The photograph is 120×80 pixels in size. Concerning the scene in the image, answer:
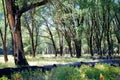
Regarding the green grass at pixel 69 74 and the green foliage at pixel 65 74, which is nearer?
the green foliage at pixel 65 74

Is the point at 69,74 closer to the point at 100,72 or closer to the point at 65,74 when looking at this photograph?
the point at 65,74

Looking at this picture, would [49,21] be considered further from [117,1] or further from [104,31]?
[117,1]

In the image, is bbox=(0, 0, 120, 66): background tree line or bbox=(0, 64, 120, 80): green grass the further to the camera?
bbox=(0, 0, 120, 66): background tree line

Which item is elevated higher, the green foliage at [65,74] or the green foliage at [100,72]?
the green foliage at [65,74]

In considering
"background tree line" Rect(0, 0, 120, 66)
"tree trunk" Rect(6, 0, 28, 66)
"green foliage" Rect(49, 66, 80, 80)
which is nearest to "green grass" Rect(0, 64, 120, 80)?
"green foliage" Rect(49, 66, 80, 80)

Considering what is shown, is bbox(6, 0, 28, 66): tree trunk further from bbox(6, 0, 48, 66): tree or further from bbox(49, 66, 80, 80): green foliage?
bbox(49, 66, 80, 80): green foliage

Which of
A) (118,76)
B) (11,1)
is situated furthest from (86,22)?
(118,76)

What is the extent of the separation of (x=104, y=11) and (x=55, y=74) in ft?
140

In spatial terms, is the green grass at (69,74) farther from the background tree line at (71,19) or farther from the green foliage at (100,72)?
the background tree line at (71,19)

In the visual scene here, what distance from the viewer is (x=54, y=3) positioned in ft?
71.7

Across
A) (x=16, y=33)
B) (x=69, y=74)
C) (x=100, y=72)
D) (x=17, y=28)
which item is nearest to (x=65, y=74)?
(x=69, y=74)

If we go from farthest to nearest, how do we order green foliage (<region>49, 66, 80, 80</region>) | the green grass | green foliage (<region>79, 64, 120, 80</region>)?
green foliage (<region>79, 64, 120, 80</region>)
the green grass
green foliage (<region>49, 66, 80, 80</region>)

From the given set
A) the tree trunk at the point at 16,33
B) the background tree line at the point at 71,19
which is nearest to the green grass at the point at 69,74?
the background tree line at the point at 71,19

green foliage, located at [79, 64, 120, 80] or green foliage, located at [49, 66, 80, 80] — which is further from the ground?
green foliage, located at [49, 66, 80, 80]
